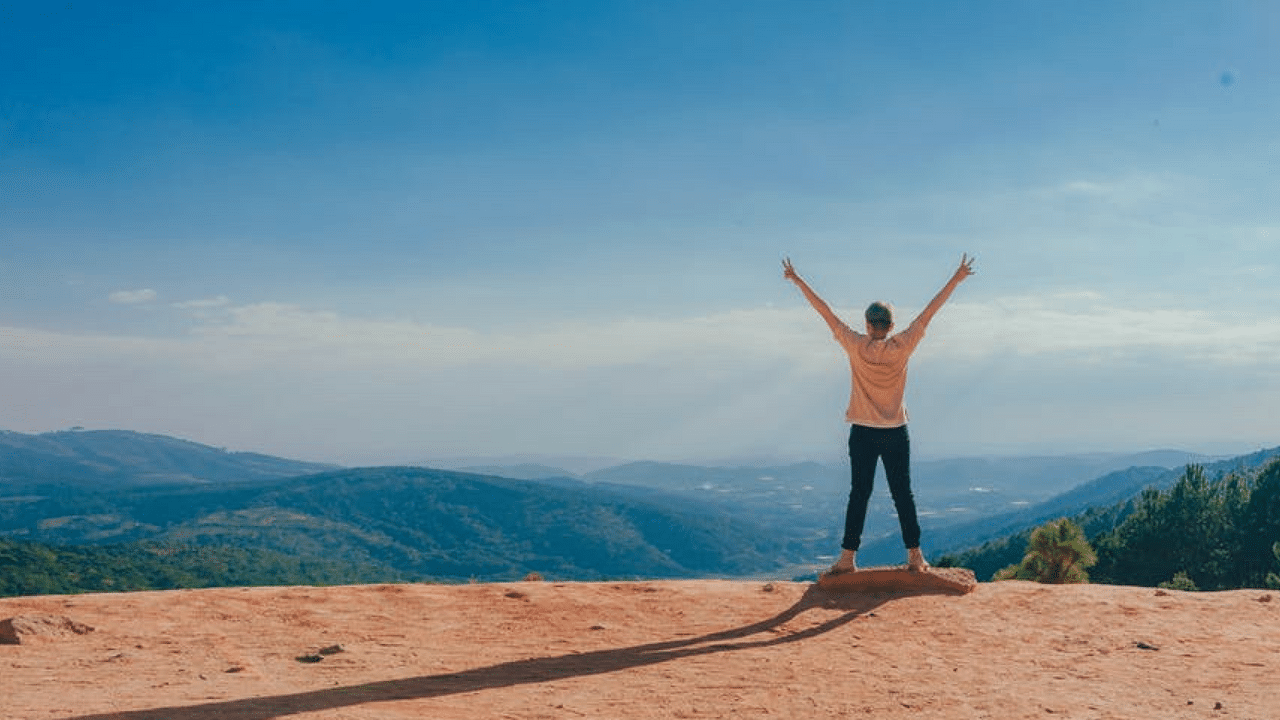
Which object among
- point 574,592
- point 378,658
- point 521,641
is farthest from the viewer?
point 574,592

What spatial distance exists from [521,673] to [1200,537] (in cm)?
7289

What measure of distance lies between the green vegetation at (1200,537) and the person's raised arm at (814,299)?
62707 millimetres

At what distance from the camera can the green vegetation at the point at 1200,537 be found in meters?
63.4

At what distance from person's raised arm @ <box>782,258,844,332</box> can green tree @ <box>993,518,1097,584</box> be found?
30000 mm

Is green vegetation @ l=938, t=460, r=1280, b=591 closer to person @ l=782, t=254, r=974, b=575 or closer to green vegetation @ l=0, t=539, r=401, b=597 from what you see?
person @ l=782, t=254, r=974, b=575

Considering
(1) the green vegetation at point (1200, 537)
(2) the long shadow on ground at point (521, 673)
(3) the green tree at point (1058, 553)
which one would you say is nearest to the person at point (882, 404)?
(2) the long shadow on ground at point (521, 673)

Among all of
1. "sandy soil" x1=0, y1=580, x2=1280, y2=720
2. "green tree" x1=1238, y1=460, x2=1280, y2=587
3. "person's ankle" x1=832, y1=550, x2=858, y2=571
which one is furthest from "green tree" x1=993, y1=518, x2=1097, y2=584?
"green tree" x1=1238, y1=460, x2=1280, y2=587

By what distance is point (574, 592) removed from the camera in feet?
41.3

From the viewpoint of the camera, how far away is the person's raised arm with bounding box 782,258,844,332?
12.2 m

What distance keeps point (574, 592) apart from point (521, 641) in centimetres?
264

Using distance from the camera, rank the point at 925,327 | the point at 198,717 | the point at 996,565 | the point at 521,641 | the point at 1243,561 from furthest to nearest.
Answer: the point at 996,565 → the point at 1243,561 → the point at 925,327 → the point at 521,641 → the point at 198,717

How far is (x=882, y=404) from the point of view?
11695mm

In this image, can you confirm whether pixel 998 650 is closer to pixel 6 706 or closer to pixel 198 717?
pixel 198 717

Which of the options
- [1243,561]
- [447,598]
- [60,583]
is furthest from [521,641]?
[60,583]
